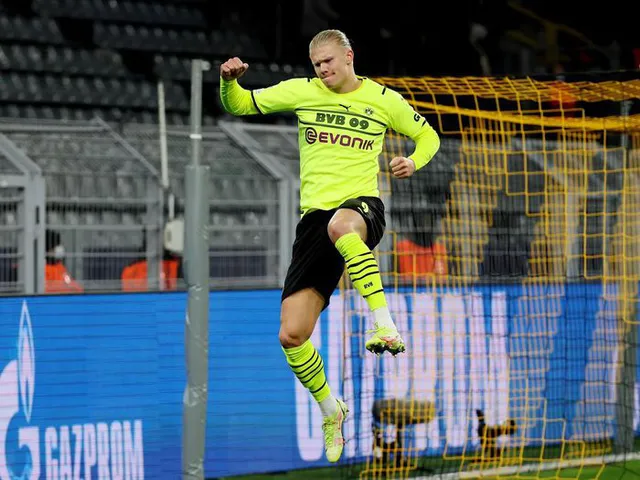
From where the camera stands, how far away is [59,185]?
1020 cm

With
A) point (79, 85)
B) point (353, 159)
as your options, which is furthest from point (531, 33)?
point (353, 159)

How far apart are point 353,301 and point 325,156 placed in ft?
11.5

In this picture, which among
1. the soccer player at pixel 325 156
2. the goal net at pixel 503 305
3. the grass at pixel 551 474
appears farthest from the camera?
the goal net at pixel 503 305

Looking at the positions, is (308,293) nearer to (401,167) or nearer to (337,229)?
(337,229)

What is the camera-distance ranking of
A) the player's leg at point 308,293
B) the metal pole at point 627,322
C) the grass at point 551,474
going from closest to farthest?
the player's leg at point 308,293 < the grass at point 551,474 < the metal pole at point 627,322

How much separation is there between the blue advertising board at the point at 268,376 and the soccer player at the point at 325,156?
2.76 metres

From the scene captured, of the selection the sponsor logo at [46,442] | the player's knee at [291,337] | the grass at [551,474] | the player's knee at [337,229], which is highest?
the player's knee at [337,229]

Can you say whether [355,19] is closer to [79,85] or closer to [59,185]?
[79,85]

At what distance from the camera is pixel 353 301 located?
8.86 metres

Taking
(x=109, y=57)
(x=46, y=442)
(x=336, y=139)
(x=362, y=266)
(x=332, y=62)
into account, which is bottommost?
(x=46, y=442)

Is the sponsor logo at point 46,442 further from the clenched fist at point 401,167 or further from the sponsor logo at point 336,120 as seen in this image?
the clenched fist at point 401,167

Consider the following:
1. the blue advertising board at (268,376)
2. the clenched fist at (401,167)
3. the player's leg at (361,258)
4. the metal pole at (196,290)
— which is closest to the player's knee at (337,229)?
the player's leg at (361,258)

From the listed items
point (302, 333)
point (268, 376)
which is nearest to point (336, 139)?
point (302, 333)

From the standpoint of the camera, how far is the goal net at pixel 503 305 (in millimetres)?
8875
